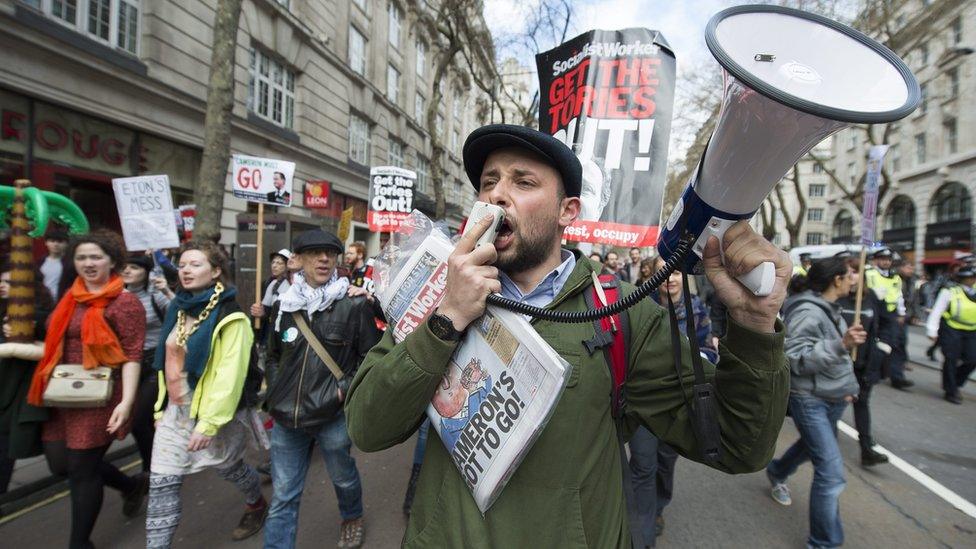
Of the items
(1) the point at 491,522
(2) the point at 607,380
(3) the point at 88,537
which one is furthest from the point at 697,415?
(3) the point at 88,537

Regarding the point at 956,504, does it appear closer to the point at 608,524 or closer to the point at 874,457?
the point at 874,457

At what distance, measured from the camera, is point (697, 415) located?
1.20 metres

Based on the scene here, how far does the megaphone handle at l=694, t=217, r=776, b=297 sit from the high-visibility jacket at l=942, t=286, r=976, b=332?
27.6ft

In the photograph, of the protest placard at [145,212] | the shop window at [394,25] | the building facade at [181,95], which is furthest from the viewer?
the shop window at [394,25]

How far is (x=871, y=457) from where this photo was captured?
440 cm

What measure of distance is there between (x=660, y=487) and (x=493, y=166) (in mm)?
3056

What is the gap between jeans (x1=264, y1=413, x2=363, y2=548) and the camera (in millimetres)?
2611

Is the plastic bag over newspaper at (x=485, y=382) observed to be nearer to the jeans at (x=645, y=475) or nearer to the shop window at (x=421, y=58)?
the jeans at (x=645, y=475)

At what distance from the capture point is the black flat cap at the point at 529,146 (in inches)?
53.1

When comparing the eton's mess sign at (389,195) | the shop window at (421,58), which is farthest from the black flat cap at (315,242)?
the shop window at (421,58)

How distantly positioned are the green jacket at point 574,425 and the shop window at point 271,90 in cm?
1406

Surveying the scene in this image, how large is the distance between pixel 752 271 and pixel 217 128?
299 inches

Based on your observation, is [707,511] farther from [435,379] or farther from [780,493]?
[435,379]

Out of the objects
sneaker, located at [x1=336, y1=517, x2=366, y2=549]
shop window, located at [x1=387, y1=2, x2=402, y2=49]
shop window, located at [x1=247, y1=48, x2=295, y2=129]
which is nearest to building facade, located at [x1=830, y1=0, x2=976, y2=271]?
shop window, located at [x1=387, y1=2, x2=402, y2=49]
